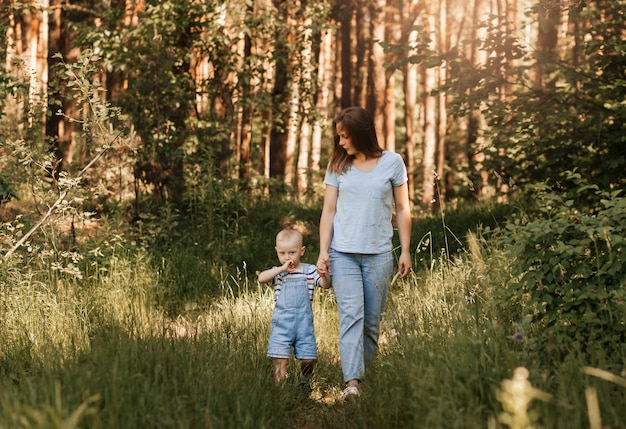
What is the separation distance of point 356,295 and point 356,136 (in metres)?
1.09

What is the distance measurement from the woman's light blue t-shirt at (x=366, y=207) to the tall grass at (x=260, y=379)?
616 millimetres

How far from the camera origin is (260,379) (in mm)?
5344

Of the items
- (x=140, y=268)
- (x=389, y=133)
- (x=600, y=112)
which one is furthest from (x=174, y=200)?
(x=389, y=133)

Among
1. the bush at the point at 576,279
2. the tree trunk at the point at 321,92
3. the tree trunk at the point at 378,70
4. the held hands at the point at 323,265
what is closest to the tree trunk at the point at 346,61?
the tree trunk at the point at 378,70

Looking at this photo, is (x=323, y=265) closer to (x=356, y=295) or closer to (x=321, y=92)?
(x=356, y=295)

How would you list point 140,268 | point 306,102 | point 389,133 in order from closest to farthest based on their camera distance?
point 140,268 → point 306,102 → point 389,133

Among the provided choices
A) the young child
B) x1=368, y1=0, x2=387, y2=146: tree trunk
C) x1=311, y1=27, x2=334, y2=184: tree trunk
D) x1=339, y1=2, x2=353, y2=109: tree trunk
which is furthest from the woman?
x1=311, y1=27, x2=334, y2=184: tree trunk

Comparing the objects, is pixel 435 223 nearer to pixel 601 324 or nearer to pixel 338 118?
pixel 338 118

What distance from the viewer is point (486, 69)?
10.0 meters

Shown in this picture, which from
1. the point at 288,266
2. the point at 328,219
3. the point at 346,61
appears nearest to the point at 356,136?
the point at 328,219

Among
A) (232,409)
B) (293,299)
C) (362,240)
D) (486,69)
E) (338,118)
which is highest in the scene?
(486,69)

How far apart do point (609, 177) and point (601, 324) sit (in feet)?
17.2

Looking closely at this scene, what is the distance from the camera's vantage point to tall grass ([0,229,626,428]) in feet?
13.2

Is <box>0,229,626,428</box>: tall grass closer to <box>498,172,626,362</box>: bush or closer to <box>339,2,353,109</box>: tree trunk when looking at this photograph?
<box>498,172,626,362</box>: bush
